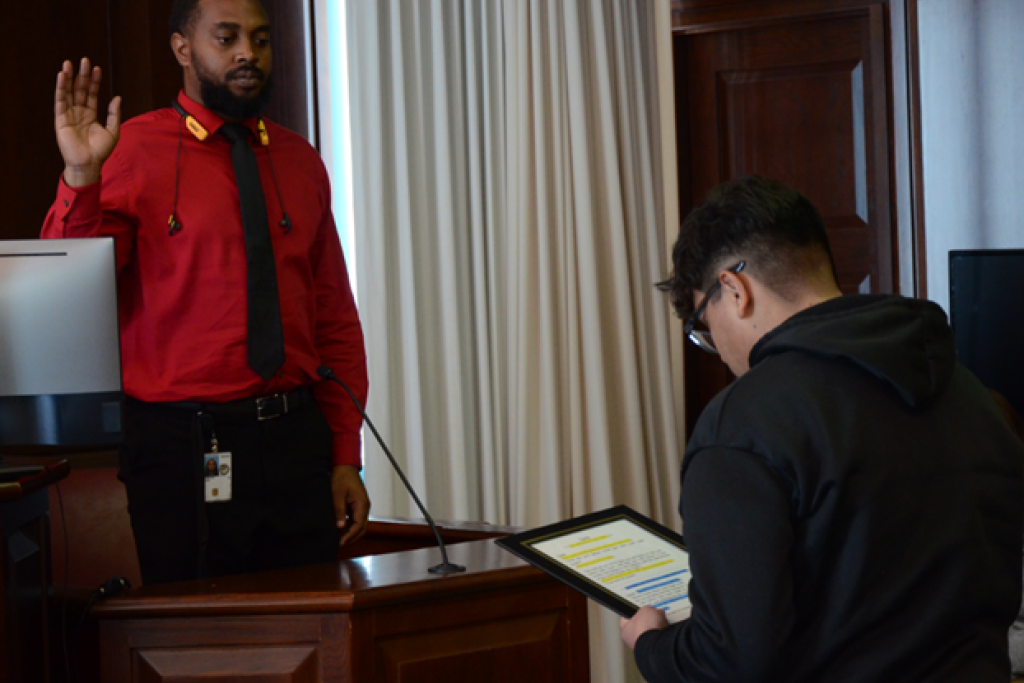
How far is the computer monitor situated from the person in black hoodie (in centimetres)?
88

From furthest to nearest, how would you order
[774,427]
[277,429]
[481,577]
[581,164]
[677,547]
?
[581,164], [277,429], [481,577], [677,547], [774,427]

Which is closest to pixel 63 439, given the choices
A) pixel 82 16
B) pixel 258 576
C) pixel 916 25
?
pixel 258 576

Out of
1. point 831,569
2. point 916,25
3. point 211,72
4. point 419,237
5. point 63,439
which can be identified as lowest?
point 831,569

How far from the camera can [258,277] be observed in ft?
6.46

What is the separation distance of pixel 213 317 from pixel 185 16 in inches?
24.3

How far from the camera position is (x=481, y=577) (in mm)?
1571

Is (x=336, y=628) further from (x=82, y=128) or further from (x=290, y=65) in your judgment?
(x=290, y=65)

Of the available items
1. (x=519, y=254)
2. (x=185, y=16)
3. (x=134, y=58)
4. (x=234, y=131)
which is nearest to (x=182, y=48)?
(x=185, y=16)

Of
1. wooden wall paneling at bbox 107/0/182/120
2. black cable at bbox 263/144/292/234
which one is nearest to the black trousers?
black cable at bbox 263/144/292/234

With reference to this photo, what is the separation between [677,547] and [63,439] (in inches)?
34.9

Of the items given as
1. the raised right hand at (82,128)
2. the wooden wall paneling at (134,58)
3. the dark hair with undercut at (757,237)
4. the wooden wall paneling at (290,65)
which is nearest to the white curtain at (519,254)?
the wooden wall paneling at (290,65)

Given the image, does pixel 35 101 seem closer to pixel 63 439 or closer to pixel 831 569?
pixel 63 439

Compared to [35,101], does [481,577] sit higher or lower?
lower

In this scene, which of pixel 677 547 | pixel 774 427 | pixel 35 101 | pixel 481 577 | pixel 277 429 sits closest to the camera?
pixel 774 427
